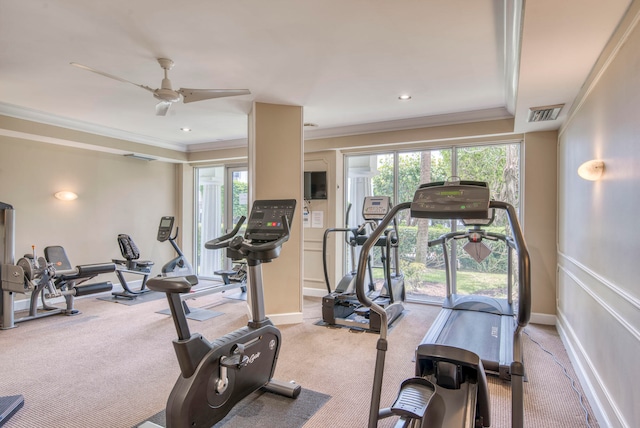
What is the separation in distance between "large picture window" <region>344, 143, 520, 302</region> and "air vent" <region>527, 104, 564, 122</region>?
Result: 100cm

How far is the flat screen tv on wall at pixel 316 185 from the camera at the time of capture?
5680 millimetres

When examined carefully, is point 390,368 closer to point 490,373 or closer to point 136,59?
point 490,373

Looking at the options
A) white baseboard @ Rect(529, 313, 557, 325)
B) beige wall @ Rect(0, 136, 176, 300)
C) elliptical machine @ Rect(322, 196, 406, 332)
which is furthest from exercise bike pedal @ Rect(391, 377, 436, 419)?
beige wall @ Rect(0, 136, 176, 300)

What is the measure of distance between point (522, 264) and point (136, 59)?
3251 millimetres

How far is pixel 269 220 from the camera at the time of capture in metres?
2.62

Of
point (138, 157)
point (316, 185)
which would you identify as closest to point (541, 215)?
point (316, 185)

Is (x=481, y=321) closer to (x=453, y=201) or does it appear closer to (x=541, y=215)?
(x=541, y=215)

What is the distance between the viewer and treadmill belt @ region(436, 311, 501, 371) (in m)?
2.87

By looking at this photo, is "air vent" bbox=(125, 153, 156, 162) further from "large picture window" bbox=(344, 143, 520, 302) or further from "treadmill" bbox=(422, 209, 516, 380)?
"treadmill" bbox=(422, 209, 516, 380)

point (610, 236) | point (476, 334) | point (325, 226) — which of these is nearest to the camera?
point (610, 236)

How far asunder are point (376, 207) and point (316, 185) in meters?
1.40

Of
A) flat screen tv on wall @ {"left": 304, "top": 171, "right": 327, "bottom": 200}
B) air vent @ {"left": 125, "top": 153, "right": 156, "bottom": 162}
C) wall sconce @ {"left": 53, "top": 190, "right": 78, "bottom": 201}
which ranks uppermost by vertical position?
air vent @ {"left": 125, "top": 153, "right": 156, "bottom": 162}

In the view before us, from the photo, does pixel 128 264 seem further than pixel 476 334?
Yes

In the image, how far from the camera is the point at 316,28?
2.52 metres
